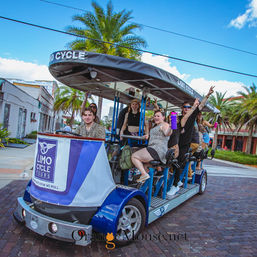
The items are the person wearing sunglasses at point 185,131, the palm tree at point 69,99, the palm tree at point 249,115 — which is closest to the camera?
the person wearing sunglasses at point 185,131

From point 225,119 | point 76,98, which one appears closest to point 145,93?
point 76,98

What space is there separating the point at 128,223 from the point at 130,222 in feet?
0.16

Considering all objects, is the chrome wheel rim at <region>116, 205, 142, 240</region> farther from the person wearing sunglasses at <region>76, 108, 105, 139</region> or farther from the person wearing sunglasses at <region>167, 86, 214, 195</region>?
the person wearing sunglasses at <region>167, 86, 214, 195</region>

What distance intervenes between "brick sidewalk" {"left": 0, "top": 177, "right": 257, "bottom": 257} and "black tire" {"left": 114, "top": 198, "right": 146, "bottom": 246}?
154mm

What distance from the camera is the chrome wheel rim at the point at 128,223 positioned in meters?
2.89

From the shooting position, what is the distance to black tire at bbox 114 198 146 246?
9.45ft

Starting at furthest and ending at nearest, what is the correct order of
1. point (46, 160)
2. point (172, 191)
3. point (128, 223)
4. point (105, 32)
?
1. point (105, 32)
2. point (172, 191)
3. point (128, 223)
4. point (46, 160)

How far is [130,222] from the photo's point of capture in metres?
3.00

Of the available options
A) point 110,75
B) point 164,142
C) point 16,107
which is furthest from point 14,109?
point 164,142

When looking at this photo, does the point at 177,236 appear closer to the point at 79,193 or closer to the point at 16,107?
the point at 79,193

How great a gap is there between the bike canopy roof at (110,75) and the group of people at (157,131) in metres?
0.47

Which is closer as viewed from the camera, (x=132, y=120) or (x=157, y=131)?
(x=157, y=131)

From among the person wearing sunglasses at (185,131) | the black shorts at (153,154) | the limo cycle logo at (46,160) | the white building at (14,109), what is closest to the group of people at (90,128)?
the black shorts at (153,154)

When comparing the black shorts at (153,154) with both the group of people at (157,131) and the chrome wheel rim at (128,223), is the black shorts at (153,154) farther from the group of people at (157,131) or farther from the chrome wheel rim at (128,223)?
the chrome wheel rim at (128,223)
